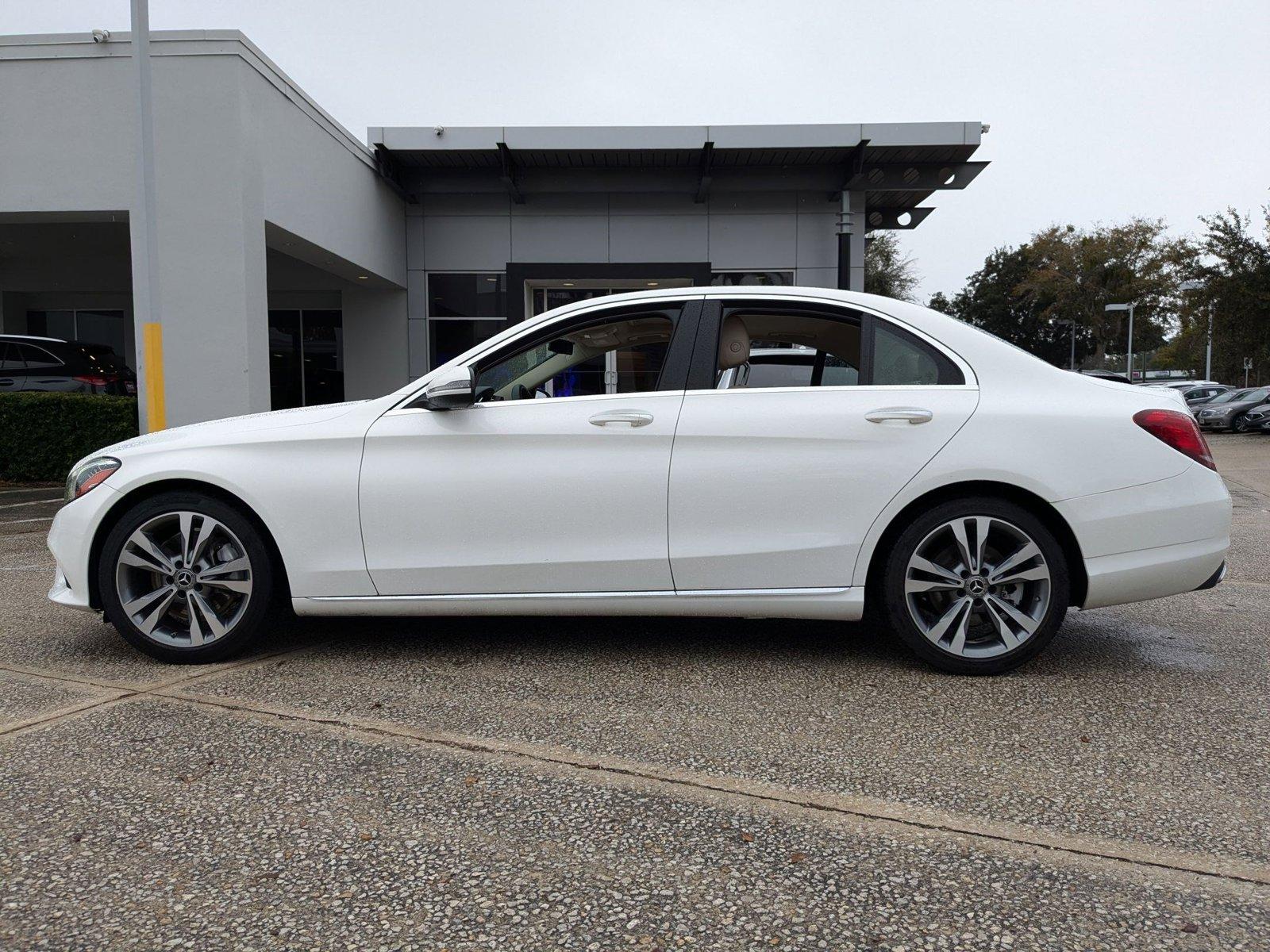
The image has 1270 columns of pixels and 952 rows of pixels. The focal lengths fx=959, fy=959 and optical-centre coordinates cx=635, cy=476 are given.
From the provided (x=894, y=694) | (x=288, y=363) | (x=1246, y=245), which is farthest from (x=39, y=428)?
(x=1246, y=245)

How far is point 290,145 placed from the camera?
12430 millimetres

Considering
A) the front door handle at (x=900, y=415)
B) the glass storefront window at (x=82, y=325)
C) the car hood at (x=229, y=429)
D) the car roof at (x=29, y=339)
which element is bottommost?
the car hood at (x=229, y=429)

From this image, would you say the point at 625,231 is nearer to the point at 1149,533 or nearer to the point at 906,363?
the point at 906,363

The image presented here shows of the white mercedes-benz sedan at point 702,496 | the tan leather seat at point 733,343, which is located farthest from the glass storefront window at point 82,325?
the tan leather seat at point 733,343

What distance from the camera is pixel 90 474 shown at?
416cm

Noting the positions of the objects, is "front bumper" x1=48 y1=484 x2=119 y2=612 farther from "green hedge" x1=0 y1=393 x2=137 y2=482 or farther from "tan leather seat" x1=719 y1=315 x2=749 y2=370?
"green hedge" x1=0 y1=393 x2=137 y2=482

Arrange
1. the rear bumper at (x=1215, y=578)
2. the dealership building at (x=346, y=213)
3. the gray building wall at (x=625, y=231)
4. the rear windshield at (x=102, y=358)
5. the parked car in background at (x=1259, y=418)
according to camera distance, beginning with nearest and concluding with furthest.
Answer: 1. the rear bumper at (x=1215, y=578)
2. the dealership building at (x=346, y=213)
3. the rear windshield at (x=102, y=358)
4. the gray building wall at (x=625, y=231)
5. the parked car in background at (x=1259, y=418)

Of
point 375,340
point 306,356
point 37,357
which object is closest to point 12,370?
point 37,357

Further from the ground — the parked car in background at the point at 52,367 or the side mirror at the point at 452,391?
the parked car in background at the point at 52,367

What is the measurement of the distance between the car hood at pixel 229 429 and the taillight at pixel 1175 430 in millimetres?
3283

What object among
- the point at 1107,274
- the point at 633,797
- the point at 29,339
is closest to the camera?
the point at 633,797

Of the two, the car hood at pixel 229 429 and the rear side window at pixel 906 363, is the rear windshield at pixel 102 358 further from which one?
the rear side window at pixel 906 363

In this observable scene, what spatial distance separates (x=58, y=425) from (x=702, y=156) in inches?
404

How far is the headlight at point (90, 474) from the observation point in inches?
163
